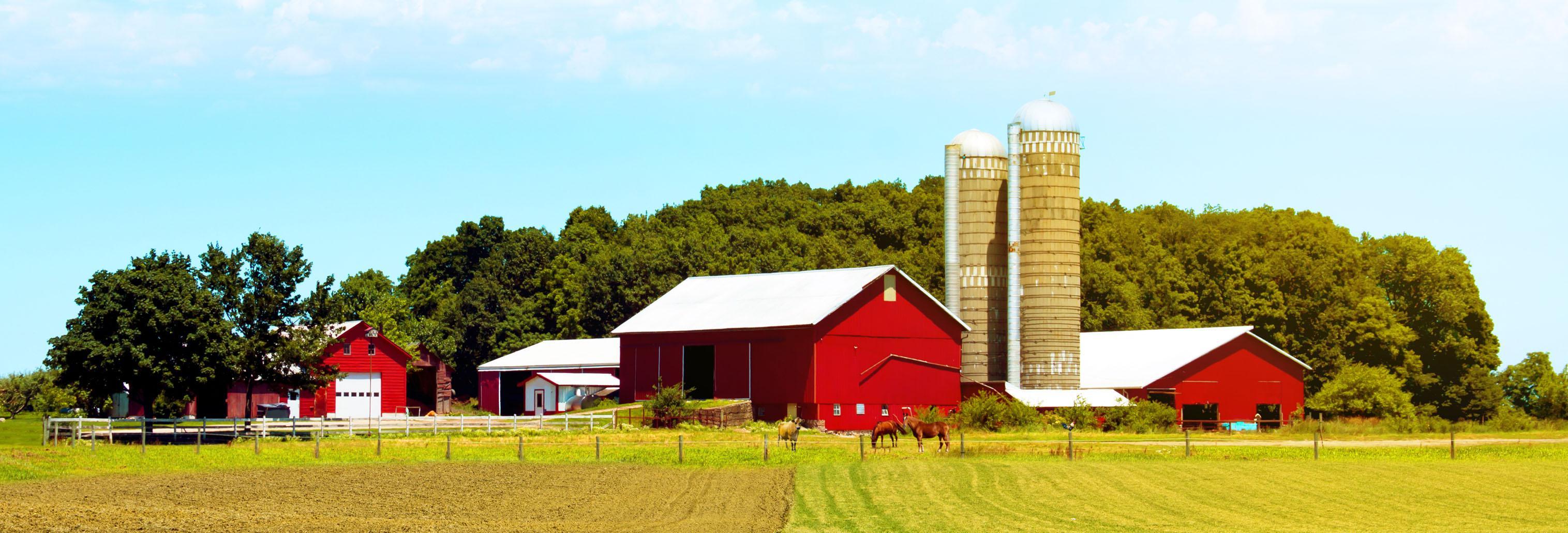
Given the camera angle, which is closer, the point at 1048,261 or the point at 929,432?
the point at 929,432

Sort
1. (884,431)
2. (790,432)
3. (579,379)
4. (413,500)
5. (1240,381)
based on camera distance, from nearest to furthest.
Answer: (413,500) → (884,431) → (790,432) → (1240,381) → (579,379)

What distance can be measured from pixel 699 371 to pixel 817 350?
6601mm

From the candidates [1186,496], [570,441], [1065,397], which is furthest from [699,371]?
[1186,496]

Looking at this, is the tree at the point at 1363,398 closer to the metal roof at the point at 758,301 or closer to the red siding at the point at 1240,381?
the red siding at the point at 1240,381

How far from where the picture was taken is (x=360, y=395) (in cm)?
7375

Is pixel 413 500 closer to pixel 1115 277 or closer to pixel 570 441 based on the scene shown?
pixel 570 441

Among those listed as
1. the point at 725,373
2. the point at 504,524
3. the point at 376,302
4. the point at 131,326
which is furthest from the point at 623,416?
the point at 376,302

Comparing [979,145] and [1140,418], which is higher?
[979,145]

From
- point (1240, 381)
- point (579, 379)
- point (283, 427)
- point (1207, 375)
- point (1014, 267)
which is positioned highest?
point (1014, 267)

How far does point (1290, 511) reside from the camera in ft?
89.3

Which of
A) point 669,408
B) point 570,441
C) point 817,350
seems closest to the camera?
point 570,441

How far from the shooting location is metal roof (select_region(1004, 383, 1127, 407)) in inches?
2479

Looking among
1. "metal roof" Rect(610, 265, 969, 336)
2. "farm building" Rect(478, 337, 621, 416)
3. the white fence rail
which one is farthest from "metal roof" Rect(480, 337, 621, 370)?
the white fence rail

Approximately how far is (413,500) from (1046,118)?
4465 centimetres
